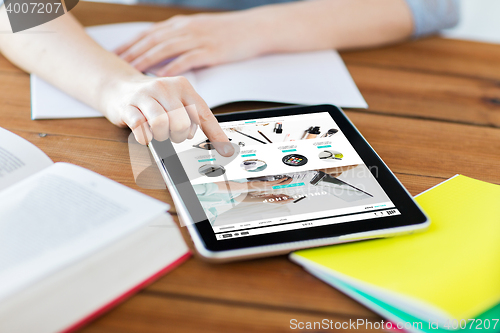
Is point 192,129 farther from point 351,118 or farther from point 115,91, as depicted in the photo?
point 351,118

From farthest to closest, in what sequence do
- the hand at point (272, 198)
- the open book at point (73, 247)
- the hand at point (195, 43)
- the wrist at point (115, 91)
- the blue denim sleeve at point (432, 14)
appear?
the blue denim sleeve at point (432, 14) → the hand at point (195, 43) → the wrist at point (115, 91) → the hand at point (272, 198) → the open book at point (73, 247)

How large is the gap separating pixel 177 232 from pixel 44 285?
12cm

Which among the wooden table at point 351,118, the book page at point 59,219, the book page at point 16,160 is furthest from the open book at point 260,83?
the book page at point 59,219

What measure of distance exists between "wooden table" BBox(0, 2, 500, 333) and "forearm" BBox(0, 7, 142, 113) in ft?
0.11

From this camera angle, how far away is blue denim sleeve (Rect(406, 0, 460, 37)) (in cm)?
87

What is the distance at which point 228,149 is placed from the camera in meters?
0.48

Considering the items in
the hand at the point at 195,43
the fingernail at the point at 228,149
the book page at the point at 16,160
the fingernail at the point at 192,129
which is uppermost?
the hand at the point at 195,43

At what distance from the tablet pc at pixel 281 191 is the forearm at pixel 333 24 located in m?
0.31

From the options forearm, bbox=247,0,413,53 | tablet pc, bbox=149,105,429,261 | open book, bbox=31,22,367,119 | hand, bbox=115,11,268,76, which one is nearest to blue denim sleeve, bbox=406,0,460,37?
forearm, bbox=247,0,413,53

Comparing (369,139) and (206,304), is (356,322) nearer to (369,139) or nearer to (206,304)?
(206,304)

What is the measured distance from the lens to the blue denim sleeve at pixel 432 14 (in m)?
0.87

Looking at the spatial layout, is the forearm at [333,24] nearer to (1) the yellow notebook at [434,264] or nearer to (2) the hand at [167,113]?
(2) the hand at [167,113]

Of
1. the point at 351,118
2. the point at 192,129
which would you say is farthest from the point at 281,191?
the point at 351,118

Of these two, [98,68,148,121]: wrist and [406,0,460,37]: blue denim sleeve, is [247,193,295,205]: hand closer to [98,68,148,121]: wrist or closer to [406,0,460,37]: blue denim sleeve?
[98,68,148,121]: wrist
